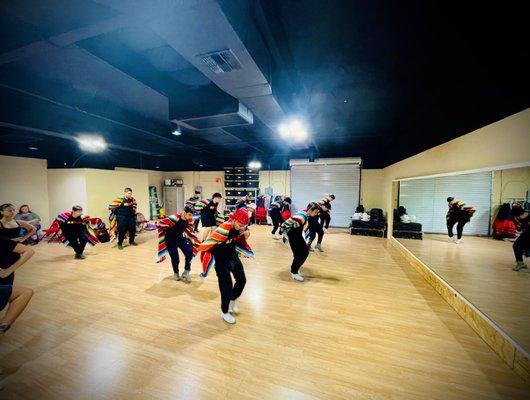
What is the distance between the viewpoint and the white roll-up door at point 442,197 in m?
3.73

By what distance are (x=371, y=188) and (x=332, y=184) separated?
Answer: 5.33 feet

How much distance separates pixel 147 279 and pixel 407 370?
4086 mm

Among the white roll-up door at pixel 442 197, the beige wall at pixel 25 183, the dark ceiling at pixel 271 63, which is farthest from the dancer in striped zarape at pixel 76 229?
the white roll-up door at pixel 442 197

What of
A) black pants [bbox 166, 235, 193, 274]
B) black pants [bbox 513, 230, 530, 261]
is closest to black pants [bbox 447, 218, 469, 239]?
black pants [bbox 513, 230, 530, 261]

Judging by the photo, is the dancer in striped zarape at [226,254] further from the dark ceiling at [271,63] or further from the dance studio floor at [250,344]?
the dark ceiling at [271,63]

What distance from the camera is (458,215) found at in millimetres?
4664

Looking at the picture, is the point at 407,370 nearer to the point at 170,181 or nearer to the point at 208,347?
the point at 208,347

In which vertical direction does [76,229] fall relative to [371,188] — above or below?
below

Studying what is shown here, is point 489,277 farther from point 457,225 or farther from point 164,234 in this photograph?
point 164,234

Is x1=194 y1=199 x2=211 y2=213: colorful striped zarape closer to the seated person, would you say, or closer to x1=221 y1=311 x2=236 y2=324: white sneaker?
x1=221 y1=311 x2=236 y2=324: white sneaker

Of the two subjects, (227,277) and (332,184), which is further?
(332,184)

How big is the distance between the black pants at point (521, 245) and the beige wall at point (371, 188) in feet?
20.2

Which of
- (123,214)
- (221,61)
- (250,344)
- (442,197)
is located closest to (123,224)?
(123,214)

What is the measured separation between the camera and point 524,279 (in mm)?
3127
